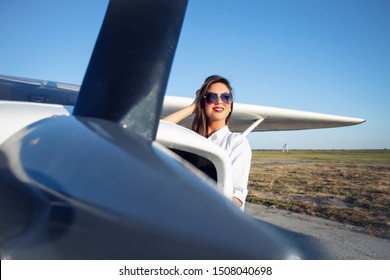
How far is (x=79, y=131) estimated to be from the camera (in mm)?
745

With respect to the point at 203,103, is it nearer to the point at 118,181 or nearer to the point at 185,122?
the point at 118,181

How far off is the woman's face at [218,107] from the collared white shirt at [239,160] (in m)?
0.23

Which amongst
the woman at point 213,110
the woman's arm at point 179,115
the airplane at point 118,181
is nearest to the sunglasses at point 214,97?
the woman at point 213,110

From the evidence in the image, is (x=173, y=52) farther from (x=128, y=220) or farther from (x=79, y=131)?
(x=128, y=220)

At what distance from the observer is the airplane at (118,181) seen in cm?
48

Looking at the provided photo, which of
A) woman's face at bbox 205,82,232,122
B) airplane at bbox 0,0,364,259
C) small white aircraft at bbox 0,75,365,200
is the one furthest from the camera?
woman's face at bbox 205,82,232,122

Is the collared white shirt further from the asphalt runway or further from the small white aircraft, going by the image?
the asphalt runway

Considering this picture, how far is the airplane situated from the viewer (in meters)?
0.48

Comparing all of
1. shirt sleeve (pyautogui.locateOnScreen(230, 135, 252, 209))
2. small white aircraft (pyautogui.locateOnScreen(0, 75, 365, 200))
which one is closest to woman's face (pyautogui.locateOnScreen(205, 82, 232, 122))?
shirt sleeve (pyautogui.locateOnScreen(230, 135, 252, 209))

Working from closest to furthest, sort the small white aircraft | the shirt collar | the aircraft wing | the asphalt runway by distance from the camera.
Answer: the small white aircraft < the shirt collar < the asphalt runway < the aircraft wing

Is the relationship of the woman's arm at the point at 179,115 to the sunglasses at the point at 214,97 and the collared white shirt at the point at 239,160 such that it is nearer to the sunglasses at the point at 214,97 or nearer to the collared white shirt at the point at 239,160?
the sunglasses at the point at 214,97

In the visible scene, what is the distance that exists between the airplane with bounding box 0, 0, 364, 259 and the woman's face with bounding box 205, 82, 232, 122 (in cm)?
109
